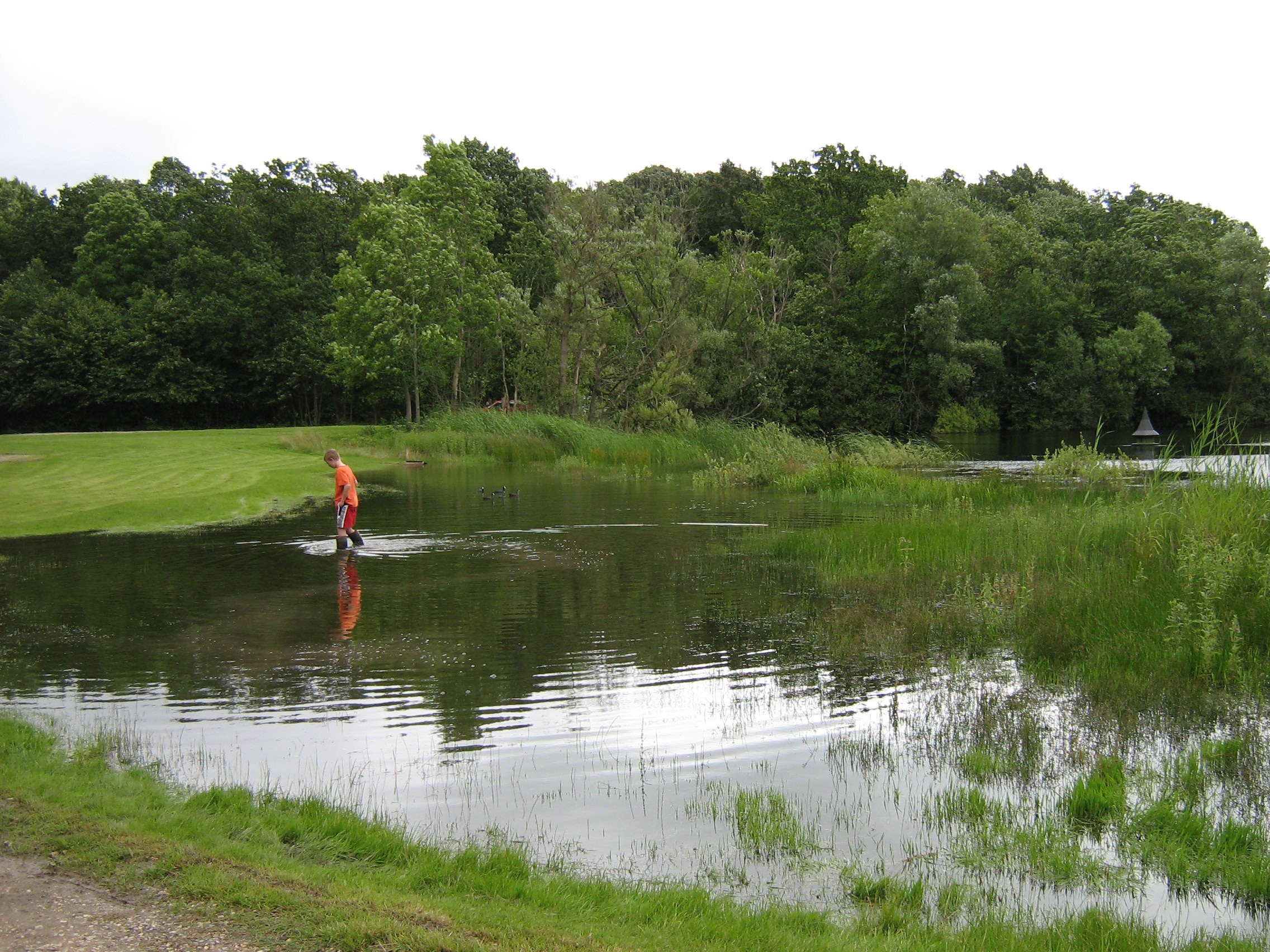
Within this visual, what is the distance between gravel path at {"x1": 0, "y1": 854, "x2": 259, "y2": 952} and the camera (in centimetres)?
445

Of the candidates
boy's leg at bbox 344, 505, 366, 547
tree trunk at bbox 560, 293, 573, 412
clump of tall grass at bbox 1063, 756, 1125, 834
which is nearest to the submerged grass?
clump of tall grass at bbox 1063, 756, 1125, 834

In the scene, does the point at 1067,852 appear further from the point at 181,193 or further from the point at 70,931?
the point at 181,193

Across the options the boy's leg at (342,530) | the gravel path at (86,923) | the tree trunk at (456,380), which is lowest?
the gravel path at (86,923)

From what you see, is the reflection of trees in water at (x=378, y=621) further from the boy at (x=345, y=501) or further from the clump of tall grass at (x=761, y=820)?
the clump of tall grass at (x=761, y=820)

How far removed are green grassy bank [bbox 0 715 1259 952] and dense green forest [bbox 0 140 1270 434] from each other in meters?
40.7

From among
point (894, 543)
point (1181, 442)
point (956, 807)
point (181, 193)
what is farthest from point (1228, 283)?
point (956, 807)

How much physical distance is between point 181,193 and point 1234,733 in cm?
6699

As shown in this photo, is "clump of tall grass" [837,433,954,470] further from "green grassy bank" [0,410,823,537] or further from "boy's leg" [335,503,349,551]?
"boy's leg" [335,503,349,551]

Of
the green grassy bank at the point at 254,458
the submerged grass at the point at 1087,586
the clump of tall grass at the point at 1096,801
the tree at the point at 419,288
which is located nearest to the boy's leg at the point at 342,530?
the green grassy bank at the point at 254,458

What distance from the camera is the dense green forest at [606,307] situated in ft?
164

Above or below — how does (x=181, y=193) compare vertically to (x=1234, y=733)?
above

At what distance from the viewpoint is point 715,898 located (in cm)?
561

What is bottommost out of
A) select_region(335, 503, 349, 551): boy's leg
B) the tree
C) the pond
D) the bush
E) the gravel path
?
the pond

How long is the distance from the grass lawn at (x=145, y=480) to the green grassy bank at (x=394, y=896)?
657 inches
